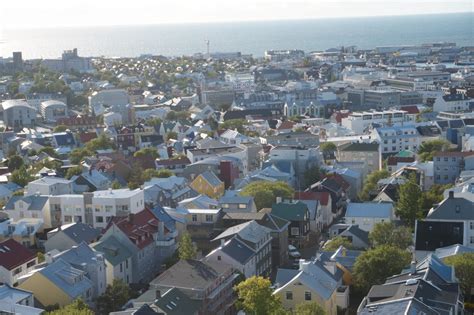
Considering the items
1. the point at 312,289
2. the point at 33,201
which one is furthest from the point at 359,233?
the point at 33,201

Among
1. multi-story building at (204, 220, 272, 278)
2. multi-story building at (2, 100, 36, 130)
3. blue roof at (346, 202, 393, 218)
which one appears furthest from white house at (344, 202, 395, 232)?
multi-story building at (2, 100, 36, 130)

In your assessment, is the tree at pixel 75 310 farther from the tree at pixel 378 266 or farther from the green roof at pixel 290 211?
the green roof at pixel 290 211

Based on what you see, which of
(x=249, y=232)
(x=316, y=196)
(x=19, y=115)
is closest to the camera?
(x=249, y=232)

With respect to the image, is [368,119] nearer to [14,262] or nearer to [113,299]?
[14,262]

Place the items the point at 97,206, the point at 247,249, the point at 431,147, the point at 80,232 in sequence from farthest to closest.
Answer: the point at 431,147
the point at 97,206
the point at 80,232
the point at 247,249

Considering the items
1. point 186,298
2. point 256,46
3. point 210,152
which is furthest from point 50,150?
point 256,46
